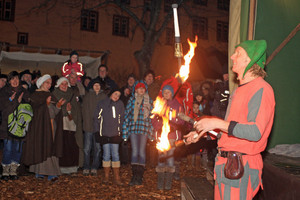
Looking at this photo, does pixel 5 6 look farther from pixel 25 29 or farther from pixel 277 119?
pixel 277 119

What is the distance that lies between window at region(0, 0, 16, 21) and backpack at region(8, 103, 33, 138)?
695 inches

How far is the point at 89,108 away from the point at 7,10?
706 inches

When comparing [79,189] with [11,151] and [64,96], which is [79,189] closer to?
[11,151]

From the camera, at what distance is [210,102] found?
9.70m

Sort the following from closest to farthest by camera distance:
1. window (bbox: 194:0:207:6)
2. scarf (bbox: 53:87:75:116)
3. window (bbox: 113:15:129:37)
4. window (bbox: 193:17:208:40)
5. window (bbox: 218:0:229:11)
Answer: scarf (bbox: 53:87:75:116), window (bbox: 113:15:129:37), window (bbox: 194:0:207:6), window (bbox: 193:17:208:40), window (bbox: 218:0:229:11)

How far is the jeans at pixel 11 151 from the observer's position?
683 centimetres

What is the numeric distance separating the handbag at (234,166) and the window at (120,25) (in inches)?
936

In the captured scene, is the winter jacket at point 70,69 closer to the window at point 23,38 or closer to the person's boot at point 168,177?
the person's boot at point 168,177

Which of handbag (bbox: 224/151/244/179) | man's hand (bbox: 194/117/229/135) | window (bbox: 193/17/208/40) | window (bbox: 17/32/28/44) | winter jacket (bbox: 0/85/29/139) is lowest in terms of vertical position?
handbag (bbox: 224/151/244/179)

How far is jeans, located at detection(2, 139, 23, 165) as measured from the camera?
269 inches

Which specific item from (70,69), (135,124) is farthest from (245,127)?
(70,69)

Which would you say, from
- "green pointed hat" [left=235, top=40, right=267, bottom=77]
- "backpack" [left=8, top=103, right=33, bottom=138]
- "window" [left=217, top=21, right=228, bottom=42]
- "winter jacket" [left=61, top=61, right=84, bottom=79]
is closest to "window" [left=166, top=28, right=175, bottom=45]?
"window" [left=217, top=21, right=228, bottom=42]

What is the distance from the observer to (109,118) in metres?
7.00

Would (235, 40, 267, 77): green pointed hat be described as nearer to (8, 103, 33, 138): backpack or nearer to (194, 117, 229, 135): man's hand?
(194, 117, 229, 135): man's hand
